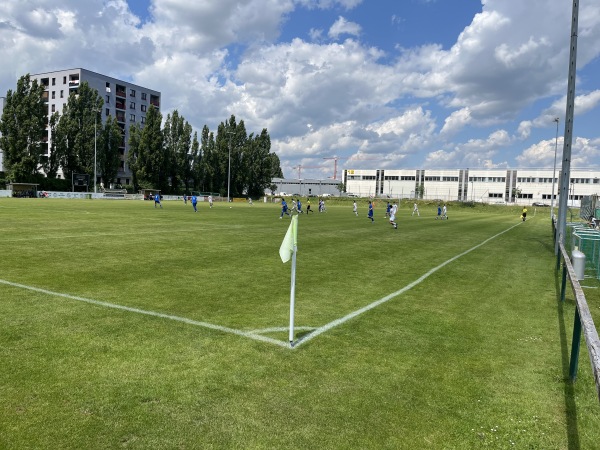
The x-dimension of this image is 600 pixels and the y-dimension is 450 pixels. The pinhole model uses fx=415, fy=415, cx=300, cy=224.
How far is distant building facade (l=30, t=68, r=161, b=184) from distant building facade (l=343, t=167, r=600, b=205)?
265ft

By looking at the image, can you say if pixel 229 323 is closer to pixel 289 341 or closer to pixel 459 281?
pixel 289 341

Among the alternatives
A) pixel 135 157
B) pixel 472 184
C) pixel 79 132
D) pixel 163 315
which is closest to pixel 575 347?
pixel 163 315

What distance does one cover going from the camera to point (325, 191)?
181375 millimetres

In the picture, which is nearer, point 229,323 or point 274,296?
point 229,323

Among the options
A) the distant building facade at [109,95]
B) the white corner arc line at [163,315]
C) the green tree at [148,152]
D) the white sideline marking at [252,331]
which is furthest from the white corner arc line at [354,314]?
the distant building facade at [109,95]

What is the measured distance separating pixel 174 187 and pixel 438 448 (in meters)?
92.1

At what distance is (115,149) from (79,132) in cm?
723

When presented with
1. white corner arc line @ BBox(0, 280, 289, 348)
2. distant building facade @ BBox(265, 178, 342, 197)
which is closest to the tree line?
distant building facade @ BBox(265, 178, 342, 197)

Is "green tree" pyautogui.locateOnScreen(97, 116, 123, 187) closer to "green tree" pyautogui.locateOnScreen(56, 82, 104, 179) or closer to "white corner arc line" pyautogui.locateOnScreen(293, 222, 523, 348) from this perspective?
"green tree" pyautogui.locateOnScreen(56, 82, 104, 179)

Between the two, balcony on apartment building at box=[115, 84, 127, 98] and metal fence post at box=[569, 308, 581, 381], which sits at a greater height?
balcony on apartment building at box=[115, 84, 127, 98]

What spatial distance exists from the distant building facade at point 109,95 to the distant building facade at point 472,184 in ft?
265

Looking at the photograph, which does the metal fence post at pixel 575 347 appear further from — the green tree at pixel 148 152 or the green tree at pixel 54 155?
the green tree at pixel 54 155

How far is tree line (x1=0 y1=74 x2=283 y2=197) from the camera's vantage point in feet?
229

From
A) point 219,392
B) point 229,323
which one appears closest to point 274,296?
point 229,323
